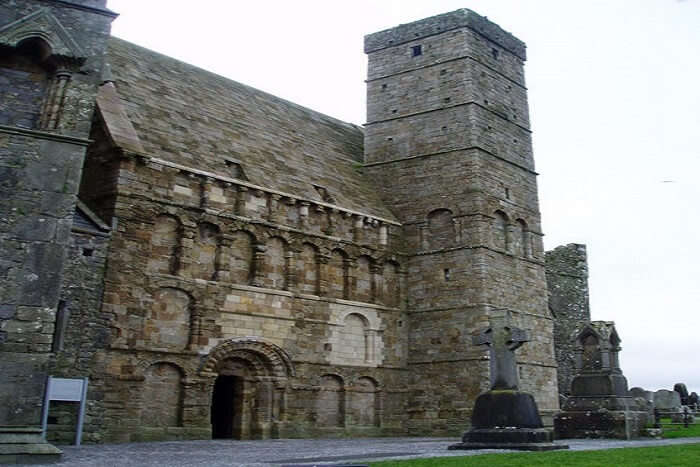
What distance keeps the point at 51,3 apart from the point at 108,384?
33.1 ft

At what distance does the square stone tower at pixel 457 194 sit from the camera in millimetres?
27203

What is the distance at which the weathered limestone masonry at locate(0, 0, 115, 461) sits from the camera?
1138 cm

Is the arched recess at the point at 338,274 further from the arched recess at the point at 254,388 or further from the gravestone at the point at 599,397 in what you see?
the gravestone at the point at 599,397

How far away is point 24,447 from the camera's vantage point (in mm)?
10914

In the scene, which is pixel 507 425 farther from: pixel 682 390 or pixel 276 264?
pixel 682 390

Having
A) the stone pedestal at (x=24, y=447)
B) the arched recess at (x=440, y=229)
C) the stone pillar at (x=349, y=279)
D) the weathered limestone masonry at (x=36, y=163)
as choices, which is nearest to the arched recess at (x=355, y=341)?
the stone pillar at (x=349, y=279)

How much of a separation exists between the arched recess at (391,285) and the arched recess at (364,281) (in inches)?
25.1

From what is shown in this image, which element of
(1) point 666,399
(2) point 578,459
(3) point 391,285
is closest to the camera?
(2) point 578,459

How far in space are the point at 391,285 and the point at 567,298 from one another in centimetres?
1244

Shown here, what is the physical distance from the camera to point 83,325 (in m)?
18.2

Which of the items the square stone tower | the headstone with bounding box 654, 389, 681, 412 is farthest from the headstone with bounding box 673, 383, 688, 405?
the square stone tower

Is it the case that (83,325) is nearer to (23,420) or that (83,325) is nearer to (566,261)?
(23,420)

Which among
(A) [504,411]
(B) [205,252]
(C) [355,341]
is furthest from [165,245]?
(A) [504,411]

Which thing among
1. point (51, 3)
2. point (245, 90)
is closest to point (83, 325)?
point (51, 3)
